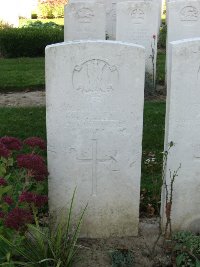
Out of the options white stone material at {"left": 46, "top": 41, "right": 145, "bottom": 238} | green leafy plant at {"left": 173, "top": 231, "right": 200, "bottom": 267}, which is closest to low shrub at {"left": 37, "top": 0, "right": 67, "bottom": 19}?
white stone material at {"left": 46, "top": 41, "right": 145, "bottom": 238}

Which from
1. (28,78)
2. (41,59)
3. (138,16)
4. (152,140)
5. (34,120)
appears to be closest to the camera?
(152,140)

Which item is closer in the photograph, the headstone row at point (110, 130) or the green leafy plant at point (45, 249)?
the green leafy plant at point (45, 249)

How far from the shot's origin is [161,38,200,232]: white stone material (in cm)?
382

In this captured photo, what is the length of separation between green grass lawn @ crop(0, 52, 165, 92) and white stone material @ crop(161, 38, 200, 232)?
5.81 m

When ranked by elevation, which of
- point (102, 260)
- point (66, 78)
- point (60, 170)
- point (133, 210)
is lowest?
point (102, 260)

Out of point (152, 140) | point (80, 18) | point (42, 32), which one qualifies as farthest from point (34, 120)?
point (42, 32)

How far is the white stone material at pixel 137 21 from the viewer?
885 centimetres

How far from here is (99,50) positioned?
3.81 metres

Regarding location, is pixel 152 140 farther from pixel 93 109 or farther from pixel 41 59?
pixel 41 59

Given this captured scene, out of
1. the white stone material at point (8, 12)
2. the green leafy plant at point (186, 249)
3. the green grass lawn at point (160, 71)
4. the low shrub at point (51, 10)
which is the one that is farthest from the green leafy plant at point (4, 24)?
the green leafy plant at point (186, 249)

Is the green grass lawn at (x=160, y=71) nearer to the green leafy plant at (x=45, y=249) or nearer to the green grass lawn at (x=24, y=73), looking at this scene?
the green grass lawn at (x=24, y=73)

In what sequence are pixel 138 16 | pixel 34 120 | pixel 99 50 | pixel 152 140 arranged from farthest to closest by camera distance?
pixel 138 16 < pixel 34 120 < pixel 152 140 < pixel 99 50

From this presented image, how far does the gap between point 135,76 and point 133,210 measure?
42.7 inches

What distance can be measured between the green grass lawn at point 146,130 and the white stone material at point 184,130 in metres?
0.49
